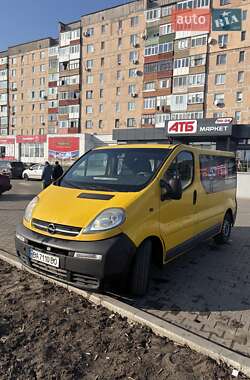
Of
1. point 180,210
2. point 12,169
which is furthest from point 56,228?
point 12,169

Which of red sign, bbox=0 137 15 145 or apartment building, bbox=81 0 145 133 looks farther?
red sign, bbox=0 137 15 145

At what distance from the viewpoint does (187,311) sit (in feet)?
11.7

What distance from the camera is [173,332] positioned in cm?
296

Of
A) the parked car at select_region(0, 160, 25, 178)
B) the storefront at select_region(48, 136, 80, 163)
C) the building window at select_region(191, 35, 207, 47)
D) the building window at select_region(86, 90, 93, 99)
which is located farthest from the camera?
the building window at select_region(86, 90, 93, 99)

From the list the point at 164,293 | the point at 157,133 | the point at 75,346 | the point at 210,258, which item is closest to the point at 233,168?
the point at 210,258

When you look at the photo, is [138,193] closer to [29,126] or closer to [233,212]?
[233,212]

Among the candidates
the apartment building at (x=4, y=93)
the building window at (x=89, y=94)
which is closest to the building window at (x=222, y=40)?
the building window at (x=89, y=94)

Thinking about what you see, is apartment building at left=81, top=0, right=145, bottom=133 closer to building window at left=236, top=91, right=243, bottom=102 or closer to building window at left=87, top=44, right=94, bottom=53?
building window at left=87, top=44, right=94, bottom=53

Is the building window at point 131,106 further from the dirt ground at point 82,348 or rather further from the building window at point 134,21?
the dirt ground at point 82,348

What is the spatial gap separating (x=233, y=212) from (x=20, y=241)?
5044 mm

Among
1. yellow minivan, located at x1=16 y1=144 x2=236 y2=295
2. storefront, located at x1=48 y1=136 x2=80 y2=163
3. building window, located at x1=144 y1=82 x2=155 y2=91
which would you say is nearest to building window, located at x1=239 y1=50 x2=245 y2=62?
building window, located at x1=144 y1=82 x2=155 y2=91

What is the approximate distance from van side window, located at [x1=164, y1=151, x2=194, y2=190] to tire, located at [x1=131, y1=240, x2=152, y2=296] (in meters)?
0.97

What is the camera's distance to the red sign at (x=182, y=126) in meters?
32.2

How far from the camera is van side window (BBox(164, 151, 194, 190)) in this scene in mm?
4199
